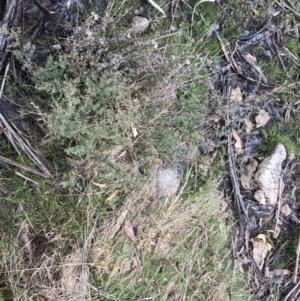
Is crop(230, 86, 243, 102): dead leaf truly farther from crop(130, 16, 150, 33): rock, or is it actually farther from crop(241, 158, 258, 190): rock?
crop(130, 16, 150, 33): rock

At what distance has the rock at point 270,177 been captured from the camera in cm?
247

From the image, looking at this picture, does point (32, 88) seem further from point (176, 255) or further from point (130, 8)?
point (176, 255)

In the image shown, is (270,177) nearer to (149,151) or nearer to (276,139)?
(276,139)

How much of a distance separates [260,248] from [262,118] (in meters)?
0.69

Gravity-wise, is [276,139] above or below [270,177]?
above

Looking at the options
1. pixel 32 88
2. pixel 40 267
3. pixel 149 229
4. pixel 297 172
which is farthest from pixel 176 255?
pixel 32 88

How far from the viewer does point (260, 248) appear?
249 cm

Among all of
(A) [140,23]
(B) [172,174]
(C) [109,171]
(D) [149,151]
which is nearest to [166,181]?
(B) [172,174]

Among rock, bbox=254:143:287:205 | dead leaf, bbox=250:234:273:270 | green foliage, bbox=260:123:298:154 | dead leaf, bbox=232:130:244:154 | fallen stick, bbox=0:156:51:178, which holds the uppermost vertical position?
fallen stick, bbox=0:156:51:178

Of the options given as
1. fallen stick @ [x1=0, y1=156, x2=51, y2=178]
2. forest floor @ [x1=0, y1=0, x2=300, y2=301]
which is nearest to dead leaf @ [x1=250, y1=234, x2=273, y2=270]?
forest floor @ [x1=0, y1=0, x2=300, y2=301]

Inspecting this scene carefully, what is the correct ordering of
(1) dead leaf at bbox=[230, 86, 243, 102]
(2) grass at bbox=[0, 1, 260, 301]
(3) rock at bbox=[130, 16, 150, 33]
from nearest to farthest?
(2) grass at bbox=[0, 1, 260, 301]
(3) rock at bbox=[130, 16, 150, 33]
(1) dead leaf at bbox=[230, 86, 243, 102]

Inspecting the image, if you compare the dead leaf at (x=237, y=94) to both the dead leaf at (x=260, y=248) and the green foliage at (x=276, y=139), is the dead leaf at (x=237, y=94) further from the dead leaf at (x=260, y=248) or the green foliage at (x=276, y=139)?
the dead leaf at (x=260, y=248)

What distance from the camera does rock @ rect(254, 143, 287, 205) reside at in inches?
97.3

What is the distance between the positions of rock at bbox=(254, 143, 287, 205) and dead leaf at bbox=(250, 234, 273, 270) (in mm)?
190
